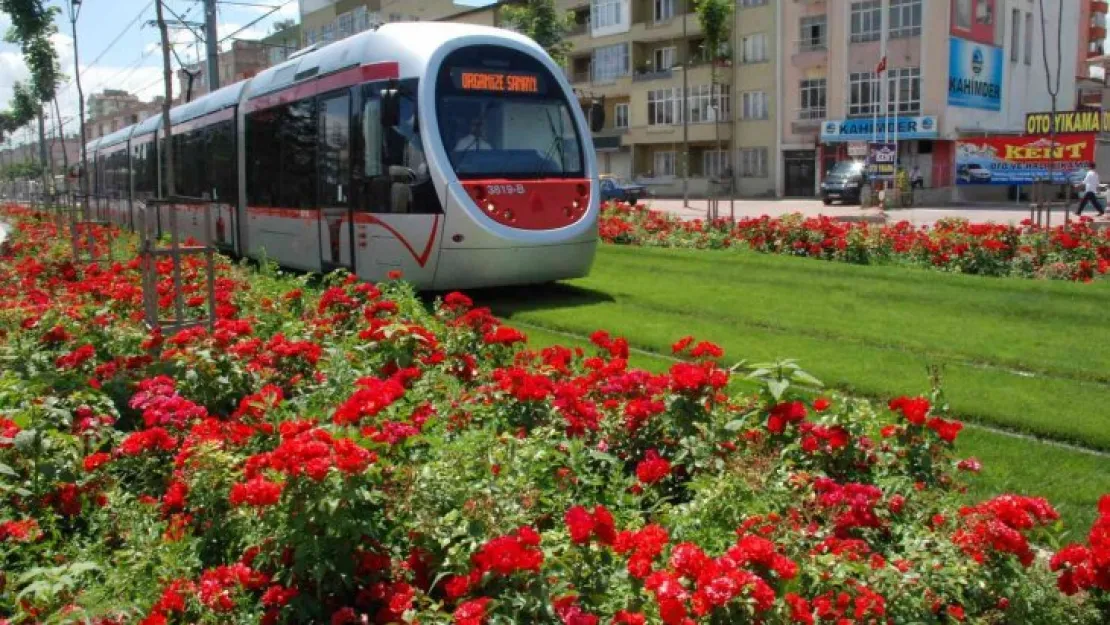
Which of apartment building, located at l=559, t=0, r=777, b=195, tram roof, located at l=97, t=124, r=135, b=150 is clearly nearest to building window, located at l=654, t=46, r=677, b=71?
apartment building, located at l=559, t=0, r=777, b=195

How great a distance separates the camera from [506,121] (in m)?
13.0

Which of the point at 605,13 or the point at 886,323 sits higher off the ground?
the point at 605,13

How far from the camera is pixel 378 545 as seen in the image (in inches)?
146

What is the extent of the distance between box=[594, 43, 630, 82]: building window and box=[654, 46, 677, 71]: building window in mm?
1883

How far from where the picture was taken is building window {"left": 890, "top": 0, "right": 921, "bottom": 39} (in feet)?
173

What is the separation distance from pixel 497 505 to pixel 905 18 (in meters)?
54.7

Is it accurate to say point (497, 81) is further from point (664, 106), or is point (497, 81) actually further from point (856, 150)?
point (664, 106)

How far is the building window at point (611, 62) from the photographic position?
69.0 m

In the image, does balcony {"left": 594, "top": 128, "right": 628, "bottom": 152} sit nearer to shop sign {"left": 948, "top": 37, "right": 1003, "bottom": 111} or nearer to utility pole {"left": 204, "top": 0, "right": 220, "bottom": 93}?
shop sign {"left": 948, "top": 37, "right": 1003, "bottom": 111}

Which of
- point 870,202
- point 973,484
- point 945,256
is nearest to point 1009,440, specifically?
point 973,484

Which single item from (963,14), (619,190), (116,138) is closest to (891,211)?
(619,190)

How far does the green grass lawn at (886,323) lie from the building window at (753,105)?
4605cm

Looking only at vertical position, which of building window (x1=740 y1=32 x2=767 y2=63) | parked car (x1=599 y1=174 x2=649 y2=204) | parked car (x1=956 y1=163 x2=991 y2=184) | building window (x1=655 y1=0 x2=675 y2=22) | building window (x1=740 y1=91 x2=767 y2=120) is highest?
building window (x1=655 y1=0 x2=675 y2=22)

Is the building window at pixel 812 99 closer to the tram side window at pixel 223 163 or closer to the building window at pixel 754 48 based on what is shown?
the building window at pixel 754 48
